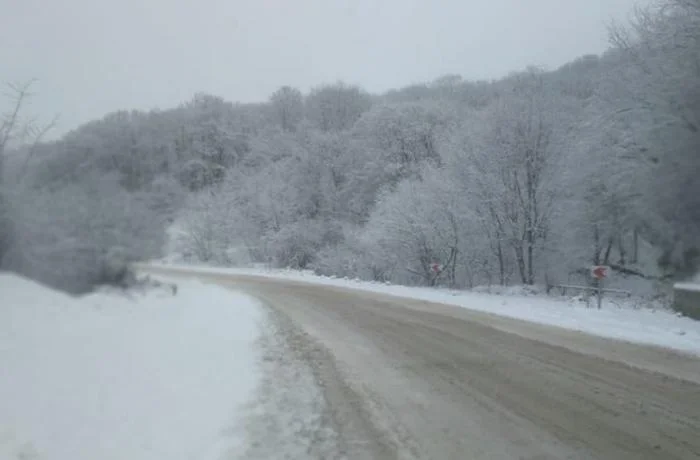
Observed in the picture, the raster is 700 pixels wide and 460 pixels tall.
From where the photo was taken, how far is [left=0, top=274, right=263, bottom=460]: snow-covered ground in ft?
16.4

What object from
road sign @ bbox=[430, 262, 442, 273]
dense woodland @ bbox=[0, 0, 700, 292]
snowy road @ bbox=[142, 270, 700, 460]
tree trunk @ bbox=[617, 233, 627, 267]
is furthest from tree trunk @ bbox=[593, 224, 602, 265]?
snowy road @ bbox=[142, 270, 700, 460]

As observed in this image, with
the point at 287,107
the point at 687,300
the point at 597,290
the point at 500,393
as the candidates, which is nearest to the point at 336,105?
the point at 287,107

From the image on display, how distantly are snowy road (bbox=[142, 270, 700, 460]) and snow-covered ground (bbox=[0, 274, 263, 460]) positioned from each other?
1.30m

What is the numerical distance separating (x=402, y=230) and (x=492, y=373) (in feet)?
74.9

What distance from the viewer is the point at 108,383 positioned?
636cm

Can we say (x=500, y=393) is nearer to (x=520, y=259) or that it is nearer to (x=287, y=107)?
(x=520, y=259)

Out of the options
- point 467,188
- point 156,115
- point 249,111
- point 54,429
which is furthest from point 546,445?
point 249,111

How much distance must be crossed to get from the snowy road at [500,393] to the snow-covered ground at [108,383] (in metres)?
1.30

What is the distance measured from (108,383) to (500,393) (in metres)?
4.40

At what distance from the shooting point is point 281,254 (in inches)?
1905

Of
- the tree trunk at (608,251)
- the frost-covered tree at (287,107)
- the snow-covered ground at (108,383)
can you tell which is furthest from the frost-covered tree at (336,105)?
the snow-covered ground at (108,383)

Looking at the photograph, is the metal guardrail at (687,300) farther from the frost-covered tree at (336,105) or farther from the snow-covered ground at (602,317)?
the frost-covered tree at (336,105)

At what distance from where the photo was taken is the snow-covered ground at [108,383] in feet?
16.4

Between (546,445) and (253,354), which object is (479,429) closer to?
(546,445)
